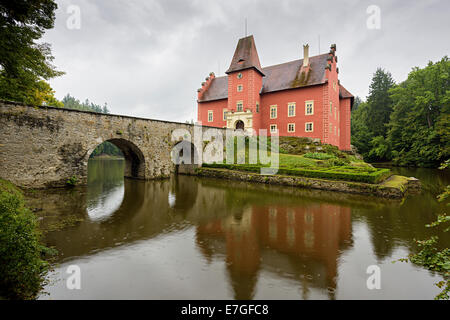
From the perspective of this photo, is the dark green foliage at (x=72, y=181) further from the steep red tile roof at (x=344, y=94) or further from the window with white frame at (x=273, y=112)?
the steep red tile roof at (x=344, y=94)

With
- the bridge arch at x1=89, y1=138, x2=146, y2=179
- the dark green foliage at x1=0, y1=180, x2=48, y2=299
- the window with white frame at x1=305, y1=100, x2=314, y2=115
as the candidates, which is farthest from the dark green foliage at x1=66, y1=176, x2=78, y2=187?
the window with white frame at x1=305, y1=100, x2=314, y2=115

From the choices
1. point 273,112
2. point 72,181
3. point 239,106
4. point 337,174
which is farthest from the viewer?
point 273,112

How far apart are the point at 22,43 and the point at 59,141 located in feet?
20.1

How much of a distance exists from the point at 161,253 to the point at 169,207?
483 cm

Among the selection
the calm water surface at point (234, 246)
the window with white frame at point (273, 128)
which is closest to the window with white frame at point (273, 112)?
the window with white frame at point (273, 128)

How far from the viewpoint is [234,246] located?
6270 millimetres

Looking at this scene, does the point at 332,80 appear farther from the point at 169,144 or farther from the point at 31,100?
the point at 31,100

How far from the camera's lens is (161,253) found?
5.75m

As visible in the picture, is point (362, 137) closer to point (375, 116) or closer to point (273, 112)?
point (375, 116)

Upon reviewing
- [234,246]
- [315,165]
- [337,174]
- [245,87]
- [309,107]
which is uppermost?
[245,87]

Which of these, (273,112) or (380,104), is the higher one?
(380,104)

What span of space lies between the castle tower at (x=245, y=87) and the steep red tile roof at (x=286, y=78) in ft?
6.73

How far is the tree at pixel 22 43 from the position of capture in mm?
7770

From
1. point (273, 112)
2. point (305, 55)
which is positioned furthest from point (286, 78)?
point (273, 112)
